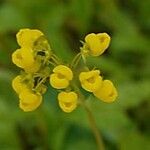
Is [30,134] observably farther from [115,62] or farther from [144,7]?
[144,7]

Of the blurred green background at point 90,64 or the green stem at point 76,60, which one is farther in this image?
the blurred green background at point 90,64

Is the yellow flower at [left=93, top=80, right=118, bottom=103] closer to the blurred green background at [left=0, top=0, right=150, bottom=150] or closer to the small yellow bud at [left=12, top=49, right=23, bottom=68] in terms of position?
the small yellow bud at [left=12, top=49, right=23, bottom=68]

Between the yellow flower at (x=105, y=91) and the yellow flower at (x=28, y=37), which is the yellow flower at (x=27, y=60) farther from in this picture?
the yellow flower at (x=105, y=91)

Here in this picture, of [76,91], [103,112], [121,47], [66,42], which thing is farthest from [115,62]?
[76,91]

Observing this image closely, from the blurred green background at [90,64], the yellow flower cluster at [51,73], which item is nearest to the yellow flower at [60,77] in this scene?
the yellow flower cluster at [51,73]

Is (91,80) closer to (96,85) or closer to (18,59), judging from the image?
(96,85)

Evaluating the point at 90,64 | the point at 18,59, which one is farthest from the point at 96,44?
the point at 90,64

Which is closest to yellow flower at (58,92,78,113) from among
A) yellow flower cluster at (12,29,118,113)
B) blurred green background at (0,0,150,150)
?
yellow flower cluster at (12,29,118,113)
